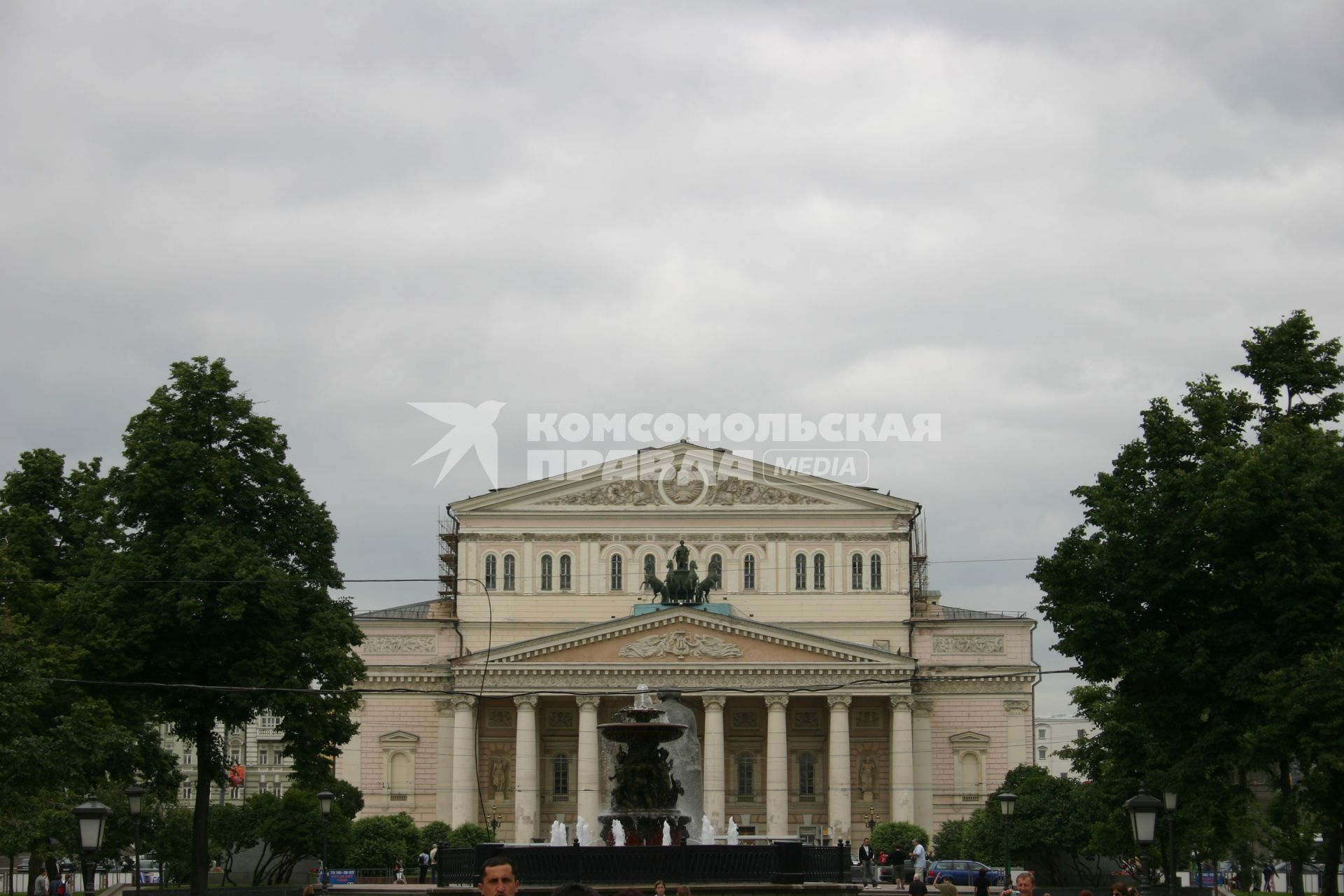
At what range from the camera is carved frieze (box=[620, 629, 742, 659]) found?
74.9 meters

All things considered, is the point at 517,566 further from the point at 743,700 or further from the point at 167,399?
the point at 167,399

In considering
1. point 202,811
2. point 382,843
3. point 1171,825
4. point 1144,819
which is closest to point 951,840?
point 382,843

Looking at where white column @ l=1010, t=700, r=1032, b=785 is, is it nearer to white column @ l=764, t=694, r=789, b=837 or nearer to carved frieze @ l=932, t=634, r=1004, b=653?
carved frieze @ l=932, t=634, r=1004, b=653

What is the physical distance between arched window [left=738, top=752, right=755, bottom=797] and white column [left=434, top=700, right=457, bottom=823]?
43.0 feet

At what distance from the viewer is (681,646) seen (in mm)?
74875

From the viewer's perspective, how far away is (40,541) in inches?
1788

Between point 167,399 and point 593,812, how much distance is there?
1404 inches

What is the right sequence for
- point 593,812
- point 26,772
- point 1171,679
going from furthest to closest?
1. point 593,812
2. point 1171,679
3. point 26,772

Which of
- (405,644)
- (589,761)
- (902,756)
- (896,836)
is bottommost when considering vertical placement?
(896,836)

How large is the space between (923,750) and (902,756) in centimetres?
242

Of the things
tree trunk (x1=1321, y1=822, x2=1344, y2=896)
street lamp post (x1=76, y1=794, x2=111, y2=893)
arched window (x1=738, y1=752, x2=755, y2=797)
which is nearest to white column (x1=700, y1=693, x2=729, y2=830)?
arched window (x1=738, y1=752, x2=755, y2=797)

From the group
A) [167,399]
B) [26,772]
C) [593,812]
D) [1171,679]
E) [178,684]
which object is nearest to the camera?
[26,772]

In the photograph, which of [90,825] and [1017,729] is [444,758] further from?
[90,825]

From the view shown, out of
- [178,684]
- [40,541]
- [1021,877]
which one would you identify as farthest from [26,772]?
[1021,877]
